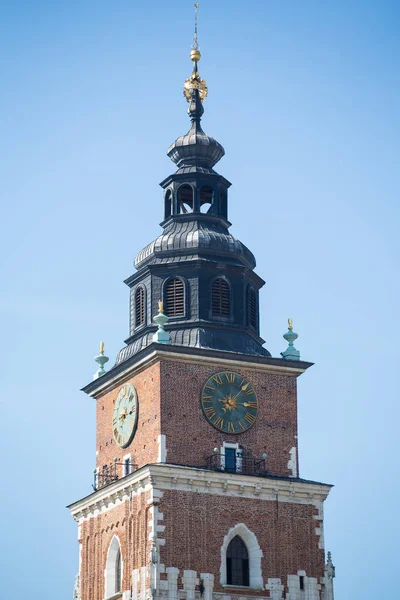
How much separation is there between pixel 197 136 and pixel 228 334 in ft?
29.6

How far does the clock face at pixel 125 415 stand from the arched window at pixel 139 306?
2.68 meters

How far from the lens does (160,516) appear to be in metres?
66.4

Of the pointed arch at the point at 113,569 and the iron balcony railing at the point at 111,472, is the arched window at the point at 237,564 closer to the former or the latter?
the pointed arch at the point at 113,569

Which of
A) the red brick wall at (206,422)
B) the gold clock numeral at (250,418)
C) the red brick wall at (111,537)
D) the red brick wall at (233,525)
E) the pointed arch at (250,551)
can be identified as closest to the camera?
the red brick wall at (233,525)

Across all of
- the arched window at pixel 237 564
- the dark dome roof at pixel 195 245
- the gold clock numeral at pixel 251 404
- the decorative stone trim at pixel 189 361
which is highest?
the dark dome roof at pixel 195 245

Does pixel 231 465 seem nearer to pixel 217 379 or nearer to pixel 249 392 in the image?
pixel 249 392

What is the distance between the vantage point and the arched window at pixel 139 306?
7188 cm

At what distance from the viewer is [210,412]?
6869cm

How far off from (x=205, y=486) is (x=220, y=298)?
770 centimetres

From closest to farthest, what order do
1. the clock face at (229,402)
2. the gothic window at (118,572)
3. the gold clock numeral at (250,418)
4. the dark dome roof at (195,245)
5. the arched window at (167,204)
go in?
the clock face at (229,402), the gothic window at (118,572), the gold clock numeral at (250,418), the dark dome roof at (195,245), the arched window at (167,204)

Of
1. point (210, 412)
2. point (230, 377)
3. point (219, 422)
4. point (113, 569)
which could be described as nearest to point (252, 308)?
point (230, 377)

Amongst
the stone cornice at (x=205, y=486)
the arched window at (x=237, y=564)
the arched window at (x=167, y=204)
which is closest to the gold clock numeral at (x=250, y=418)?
the stone cornice at (x=205, y=486)

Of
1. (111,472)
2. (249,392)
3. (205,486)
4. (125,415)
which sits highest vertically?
(249,392)

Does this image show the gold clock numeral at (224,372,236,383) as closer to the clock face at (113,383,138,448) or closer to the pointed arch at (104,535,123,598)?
the clock face at (113,383,138,448)
